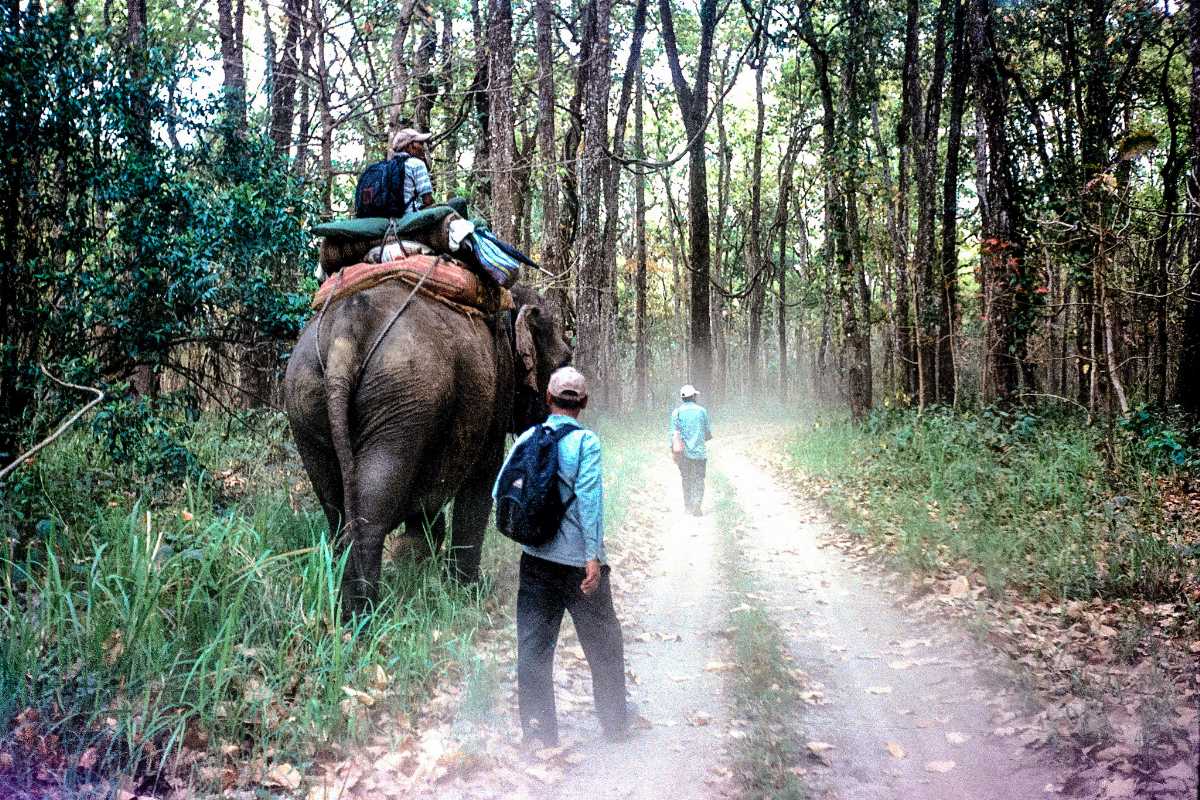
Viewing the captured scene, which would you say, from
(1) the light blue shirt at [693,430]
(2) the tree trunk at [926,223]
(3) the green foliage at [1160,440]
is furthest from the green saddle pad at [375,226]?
(2) the tree trunk at [926,223]

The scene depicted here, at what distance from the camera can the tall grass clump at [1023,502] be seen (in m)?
6.22

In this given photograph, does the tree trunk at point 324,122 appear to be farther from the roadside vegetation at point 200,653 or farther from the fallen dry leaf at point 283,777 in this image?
the fallen dry leaf at point 283,777

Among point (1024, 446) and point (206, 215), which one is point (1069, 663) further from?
point (206, 215)

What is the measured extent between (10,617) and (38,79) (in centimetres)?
397

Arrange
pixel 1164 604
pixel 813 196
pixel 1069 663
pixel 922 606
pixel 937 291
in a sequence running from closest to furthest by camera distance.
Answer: pixel 1069 663, pixel 1164 604, pixel 922 606, pixel 937 291, pixel 813 196

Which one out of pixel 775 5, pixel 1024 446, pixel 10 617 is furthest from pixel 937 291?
pixel 10 617

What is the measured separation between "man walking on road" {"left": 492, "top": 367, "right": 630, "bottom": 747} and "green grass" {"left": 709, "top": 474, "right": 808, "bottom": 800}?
2.29 ft

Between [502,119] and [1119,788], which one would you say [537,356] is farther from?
[1119,788]

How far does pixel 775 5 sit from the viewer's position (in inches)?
690

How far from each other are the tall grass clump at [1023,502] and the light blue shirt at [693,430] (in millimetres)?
1789

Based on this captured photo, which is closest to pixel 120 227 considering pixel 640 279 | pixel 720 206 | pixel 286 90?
pixel 286 90

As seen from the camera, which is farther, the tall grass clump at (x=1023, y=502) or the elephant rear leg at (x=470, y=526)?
the elephant rear leg at (x=470, y=526)

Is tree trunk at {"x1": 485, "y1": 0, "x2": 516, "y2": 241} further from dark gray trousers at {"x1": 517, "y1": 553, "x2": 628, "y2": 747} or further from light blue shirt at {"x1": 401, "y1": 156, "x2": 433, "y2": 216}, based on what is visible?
dark gray trousers at {"x1": 517, "y1": 553, "x2": 628, "y2": 747}

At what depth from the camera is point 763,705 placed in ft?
15.3
